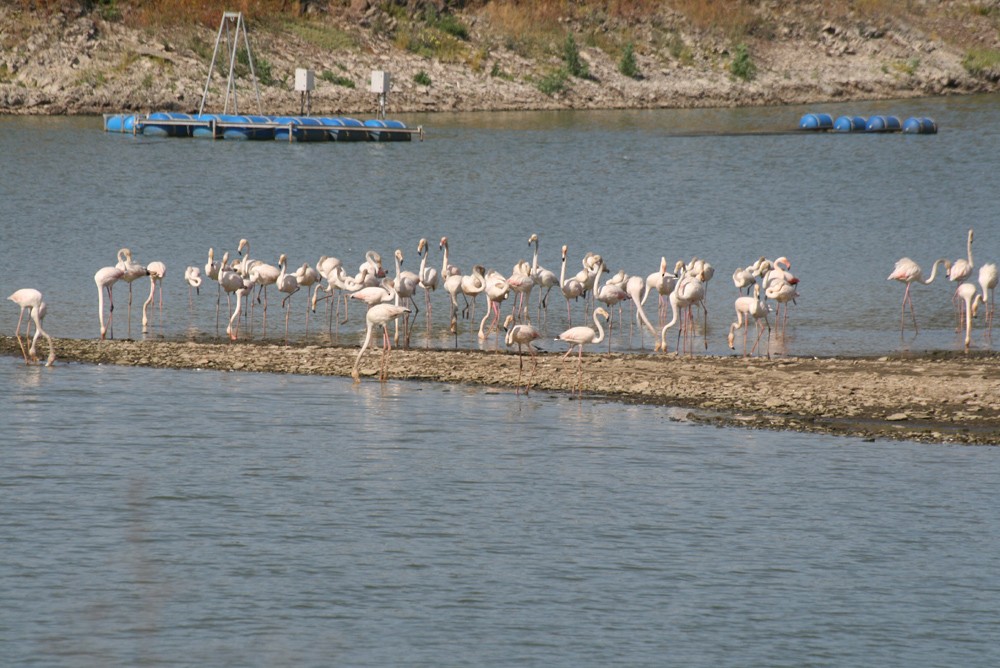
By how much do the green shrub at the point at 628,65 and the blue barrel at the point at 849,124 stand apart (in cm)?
1936

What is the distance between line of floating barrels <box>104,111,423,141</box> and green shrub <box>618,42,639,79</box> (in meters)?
26.9

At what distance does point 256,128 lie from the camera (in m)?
68.6

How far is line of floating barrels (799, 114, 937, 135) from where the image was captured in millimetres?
74250

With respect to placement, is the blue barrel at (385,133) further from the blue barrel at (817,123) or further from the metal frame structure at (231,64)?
the blue barrel at (817,123)

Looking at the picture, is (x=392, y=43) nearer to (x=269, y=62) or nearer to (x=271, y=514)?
(x=269, y=62)

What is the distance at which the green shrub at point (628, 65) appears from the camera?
92.8m

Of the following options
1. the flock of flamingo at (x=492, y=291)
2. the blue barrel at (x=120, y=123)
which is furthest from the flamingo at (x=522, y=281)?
the blue barrel at (x=120, y=123)

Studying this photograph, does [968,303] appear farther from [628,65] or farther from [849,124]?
[628,65]

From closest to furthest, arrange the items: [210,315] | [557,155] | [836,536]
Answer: [836,536] < [210,315] < [557,155]

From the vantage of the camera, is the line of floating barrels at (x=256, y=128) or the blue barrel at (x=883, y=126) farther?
the blue barrel at (x=883, y=126)

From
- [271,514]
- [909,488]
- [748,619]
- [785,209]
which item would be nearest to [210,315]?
[271,514]

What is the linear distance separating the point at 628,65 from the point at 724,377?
242 feet

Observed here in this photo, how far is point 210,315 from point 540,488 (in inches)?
482

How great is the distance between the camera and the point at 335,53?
8644 cm
